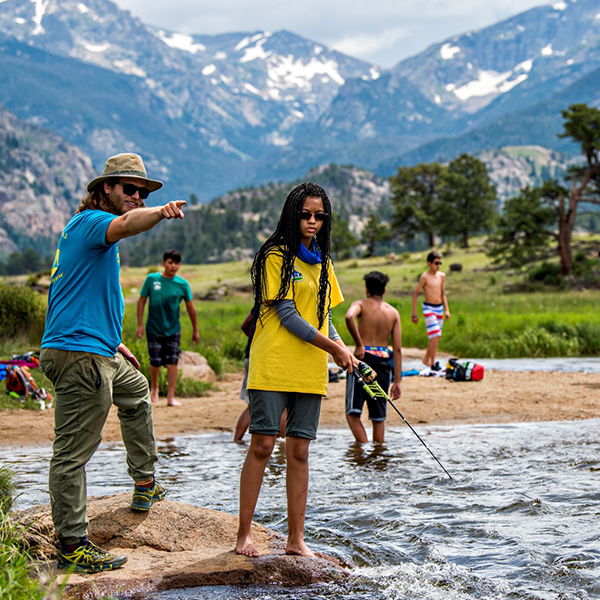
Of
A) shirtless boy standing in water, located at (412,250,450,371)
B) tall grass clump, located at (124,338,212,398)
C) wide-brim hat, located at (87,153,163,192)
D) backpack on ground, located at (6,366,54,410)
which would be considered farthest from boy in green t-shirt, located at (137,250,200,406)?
wide-brim hat, located at (87,153,163,192)

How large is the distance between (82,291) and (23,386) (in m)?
7.80

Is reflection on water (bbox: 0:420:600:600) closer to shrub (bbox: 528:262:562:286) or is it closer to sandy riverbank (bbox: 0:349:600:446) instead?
sandy riverbank (bbox: 0:349:600:446)

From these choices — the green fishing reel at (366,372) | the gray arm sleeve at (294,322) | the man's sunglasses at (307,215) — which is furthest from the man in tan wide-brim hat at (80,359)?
the green fishing reel at (366,372)

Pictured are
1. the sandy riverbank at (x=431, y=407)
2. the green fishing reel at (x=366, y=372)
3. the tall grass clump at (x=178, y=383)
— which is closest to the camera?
the green fishing reel at (x=366, y=372)

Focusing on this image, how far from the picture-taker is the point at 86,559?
4.74m

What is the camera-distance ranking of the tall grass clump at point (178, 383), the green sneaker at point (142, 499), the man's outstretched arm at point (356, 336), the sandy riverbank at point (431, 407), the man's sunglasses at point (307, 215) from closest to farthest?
1. the man's sunglasses at point (307, 215)
2. the green sneaker at point (142, 499)
3. the man's outstretched arm at point (356, 336)
4. the sandy riverbank at point (431, 407)
5. the tall grass clump at point (178, 383)

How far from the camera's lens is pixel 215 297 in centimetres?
5300

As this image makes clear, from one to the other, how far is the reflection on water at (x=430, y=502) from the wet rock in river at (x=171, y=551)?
110 millimetres

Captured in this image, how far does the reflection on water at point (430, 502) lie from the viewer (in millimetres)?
5020

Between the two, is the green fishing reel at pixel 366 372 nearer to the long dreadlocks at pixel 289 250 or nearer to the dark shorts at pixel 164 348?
the long dreadlocks at pixel 289 250

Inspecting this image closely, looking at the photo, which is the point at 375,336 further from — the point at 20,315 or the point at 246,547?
the point at 20,315

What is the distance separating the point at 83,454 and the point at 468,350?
52.5ft

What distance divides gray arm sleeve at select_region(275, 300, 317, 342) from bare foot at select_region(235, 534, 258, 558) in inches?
52.6

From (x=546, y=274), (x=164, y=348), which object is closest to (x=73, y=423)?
(x=164, y=348)
